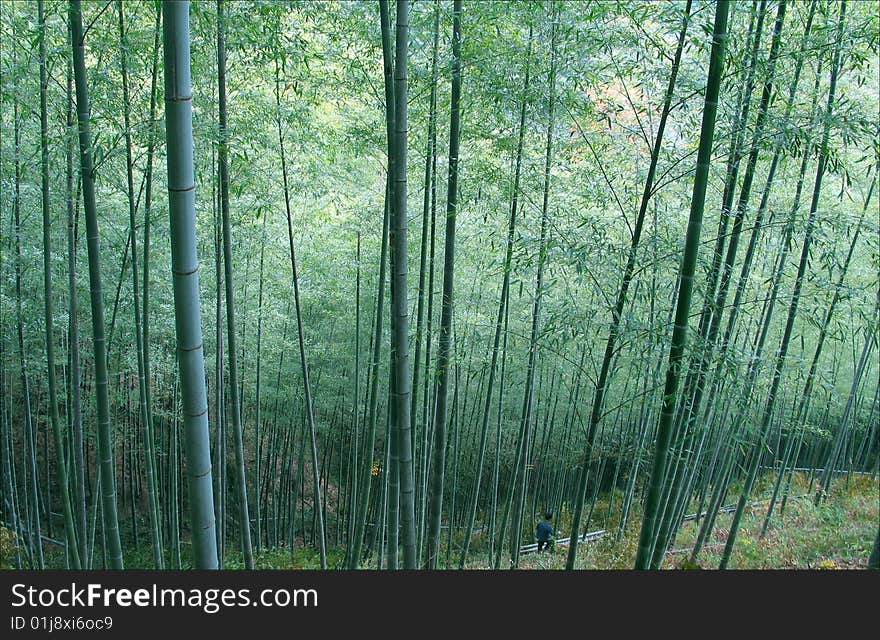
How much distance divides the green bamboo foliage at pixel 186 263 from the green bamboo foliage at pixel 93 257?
1340 millimetres

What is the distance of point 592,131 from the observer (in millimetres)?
4336

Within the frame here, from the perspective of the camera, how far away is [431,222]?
4652 mm

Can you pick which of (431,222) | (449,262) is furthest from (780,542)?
(449,262)

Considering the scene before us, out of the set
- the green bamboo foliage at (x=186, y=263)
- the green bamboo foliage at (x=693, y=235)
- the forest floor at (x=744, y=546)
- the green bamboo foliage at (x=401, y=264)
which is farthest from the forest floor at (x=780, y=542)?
the green bamboo foliage at (x=186, y=263)

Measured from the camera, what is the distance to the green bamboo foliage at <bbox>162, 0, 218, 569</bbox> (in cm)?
167

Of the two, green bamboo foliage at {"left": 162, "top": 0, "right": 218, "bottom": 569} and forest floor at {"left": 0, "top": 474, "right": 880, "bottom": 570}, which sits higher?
green bamboo foliage at {"left": 162, "top": 0, "right": 218, "bottom": 569}

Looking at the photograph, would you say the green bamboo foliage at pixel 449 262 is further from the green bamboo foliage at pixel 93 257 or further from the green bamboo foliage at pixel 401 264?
the green bamboo foliage at pixel 93 257

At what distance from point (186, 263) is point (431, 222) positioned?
2.98 metres

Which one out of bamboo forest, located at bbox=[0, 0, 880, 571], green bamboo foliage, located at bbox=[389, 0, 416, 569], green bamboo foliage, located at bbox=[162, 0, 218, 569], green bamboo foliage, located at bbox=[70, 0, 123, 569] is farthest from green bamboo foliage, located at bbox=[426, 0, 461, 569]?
green bamboo foliage, located at bbox=[162, 0, 218, 569]

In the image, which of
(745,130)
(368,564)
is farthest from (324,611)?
(368,564)

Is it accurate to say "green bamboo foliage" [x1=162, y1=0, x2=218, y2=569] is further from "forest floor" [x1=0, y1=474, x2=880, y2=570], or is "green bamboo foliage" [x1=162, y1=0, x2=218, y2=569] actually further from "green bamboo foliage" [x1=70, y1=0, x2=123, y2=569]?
"forest floor" [x1=0, y1=474, x2=880, y2=570]

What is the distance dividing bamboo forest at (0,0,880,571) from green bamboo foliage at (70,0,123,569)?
0.05 feet

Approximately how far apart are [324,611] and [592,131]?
3.43 metres

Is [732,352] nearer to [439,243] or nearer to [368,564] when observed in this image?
[439,243]
